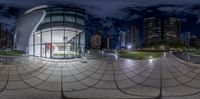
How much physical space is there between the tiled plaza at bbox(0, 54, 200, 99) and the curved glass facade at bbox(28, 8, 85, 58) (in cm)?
25

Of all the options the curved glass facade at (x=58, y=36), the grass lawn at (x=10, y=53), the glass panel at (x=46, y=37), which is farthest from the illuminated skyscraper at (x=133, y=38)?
the grass lawn at (x=10, y=53)

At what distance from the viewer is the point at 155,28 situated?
276 centimetres

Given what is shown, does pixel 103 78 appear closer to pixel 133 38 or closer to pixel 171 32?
pixel 133 38

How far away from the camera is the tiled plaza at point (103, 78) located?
292 cm

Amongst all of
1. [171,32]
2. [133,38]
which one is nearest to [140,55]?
[133,38]

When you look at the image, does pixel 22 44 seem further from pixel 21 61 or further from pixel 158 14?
pixel 158 14

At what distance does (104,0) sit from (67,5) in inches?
18.0

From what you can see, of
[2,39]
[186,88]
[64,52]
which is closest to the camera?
[64,52]

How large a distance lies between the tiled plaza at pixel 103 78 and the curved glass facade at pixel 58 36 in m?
0.25

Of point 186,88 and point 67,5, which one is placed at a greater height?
point 67,5

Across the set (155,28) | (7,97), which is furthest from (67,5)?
(7,97)

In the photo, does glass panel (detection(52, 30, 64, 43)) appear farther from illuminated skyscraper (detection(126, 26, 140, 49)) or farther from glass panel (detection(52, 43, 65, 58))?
illuminated skyscraper (detection(126, 26, 140, 49))

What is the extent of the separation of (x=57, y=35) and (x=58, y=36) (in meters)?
0.03

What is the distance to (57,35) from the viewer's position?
102 inches
